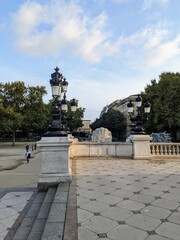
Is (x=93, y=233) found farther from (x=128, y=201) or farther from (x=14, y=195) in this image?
(x=14, y=195)

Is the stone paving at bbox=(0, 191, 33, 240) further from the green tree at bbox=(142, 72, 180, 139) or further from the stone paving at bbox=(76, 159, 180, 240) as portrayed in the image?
the green tree at bbox=(142, 72, 180, 139)

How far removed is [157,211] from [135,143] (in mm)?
9382

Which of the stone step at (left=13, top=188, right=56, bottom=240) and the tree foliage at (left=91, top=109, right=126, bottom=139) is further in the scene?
the tree foliage at (left=91, top=109, right=126, bottom=139)

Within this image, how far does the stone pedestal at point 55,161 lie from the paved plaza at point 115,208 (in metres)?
0.43

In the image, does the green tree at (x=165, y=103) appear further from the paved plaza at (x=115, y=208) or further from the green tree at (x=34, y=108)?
the paved plaza at (x=115, y=208)

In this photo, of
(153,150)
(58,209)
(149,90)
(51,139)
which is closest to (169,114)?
(149,90)

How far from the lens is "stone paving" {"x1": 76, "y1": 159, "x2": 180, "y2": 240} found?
4.09 meters

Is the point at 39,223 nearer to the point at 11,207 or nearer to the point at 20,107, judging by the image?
the point at 11,207

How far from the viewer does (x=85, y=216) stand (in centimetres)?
480

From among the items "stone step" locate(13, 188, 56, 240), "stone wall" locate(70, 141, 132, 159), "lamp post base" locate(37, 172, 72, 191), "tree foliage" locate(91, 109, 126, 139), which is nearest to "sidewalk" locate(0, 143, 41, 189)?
"lamp post base" locate(37, 172, 72, 191)

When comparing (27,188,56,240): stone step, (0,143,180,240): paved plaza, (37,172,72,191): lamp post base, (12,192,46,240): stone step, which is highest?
(37,172,72,191): lamp post base

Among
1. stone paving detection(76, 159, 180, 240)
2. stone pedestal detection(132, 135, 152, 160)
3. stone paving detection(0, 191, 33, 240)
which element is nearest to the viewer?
stone paving detection(76, 159, 180, 240)

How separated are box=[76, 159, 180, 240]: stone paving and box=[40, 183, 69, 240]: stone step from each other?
29 centimetres

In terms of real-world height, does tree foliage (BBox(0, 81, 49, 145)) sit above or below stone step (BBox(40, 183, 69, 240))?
above
